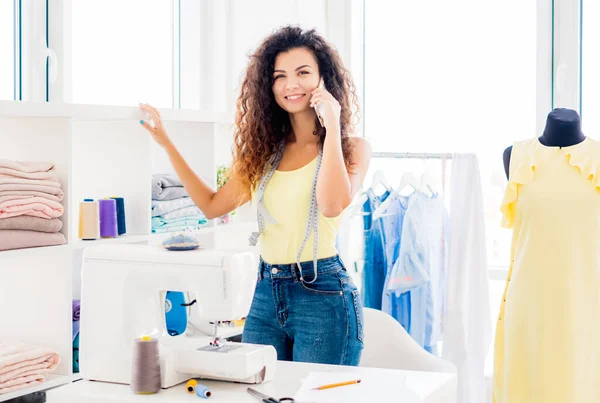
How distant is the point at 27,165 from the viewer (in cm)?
254

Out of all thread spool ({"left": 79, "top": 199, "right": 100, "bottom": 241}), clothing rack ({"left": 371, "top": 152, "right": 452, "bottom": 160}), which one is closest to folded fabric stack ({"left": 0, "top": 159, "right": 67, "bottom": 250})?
thread spool ({"left": 79, "top": 199, "right": 100, "bottom": 241})

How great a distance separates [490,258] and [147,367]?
7.80ft

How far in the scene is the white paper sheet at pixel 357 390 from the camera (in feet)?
5.96

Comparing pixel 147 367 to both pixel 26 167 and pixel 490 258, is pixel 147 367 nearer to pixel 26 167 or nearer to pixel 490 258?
pixel 26 167

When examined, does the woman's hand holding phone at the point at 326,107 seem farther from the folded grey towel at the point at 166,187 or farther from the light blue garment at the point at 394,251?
the light blue garment at the point at 394,251

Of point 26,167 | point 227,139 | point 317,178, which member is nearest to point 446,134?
point 227,139

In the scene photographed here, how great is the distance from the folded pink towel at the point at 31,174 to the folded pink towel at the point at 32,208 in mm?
69

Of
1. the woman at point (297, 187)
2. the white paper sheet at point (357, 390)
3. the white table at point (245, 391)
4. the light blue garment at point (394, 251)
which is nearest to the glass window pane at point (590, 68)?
the light blue garment at point (394, 251)

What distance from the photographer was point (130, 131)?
299 cm

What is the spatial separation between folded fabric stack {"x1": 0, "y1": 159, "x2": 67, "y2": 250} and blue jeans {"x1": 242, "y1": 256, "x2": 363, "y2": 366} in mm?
692

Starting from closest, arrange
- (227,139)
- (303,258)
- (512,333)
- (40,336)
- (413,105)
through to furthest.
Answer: (303,258), (40,336), (512,333), (227,139), (413,105)

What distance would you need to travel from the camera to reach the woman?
2408 millimetres

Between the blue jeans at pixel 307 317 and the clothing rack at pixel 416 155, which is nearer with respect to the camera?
the blue jeans at pixel 307 317

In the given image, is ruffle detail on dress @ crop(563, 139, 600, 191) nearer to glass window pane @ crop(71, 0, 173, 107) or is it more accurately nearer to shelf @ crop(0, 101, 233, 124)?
shelf @ crop(0, 101, 233, 124)
